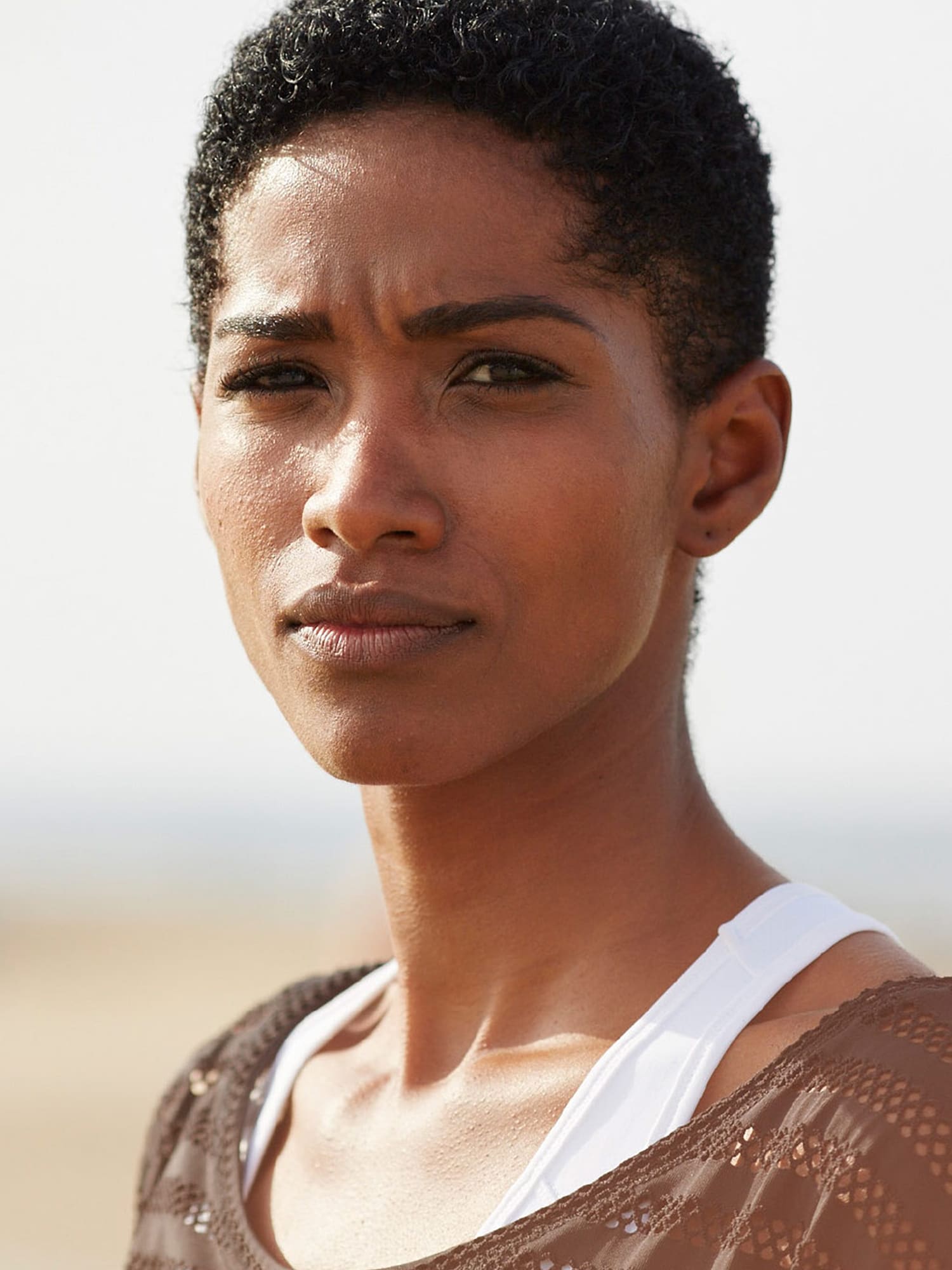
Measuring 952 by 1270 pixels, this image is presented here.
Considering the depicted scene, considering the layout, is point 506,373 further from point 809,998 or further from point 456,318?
point 809,998

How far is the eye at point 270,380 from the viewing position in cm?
230

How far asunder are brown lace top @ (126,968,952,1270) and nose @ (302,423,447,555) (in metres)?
0.76

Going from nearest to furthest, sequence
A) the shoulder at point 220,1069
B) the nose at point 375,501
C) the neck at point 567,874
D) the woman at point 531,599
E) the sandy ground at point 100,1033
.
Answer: the woman at point 531,599 < the nose at point 375,501 < the neck at point 567,874 < the shoulder at point 220,1069 < the sandy ground at point 100,1033

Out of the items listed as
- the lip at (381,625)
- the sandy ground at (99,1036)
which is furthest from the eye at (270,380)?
the sandy ground at (99,1036)

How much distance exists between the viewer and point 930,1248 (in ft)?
5.90

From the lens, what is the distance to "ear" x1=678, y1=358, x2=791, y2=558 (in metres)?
2.42

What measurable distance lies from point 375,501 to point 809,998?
809mm

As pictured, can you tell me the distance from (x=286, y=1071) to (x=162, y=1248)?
1.19 ft

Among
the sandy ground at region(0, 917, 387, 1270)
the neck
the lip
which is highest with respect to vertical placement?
the lip

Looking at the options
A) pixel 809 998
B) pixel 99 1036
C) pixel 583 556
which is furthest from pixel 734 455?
pixel 99 1036

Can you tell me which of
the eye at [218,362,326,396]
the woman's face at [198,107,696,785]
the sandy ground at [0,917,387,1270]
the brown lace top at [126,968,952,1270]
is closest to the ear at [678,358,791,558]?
the woman's face at [198,107,696,785]

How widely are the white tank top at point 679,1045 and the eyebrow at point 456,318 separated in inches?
31.6

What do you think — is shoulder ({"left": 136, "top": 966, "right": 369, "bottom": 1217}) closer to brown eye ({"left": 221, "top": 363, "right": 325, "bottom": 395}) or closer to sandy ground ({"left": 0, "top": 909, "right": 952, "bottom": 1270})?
brown eye ({"left": 221, "top": 363, "right": 325, "bottom": 395})

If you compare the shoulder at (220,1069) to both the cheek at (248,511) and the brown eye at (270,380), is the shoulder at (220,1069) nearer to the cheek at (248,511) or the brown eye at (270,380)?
the cheek at (248,511)
